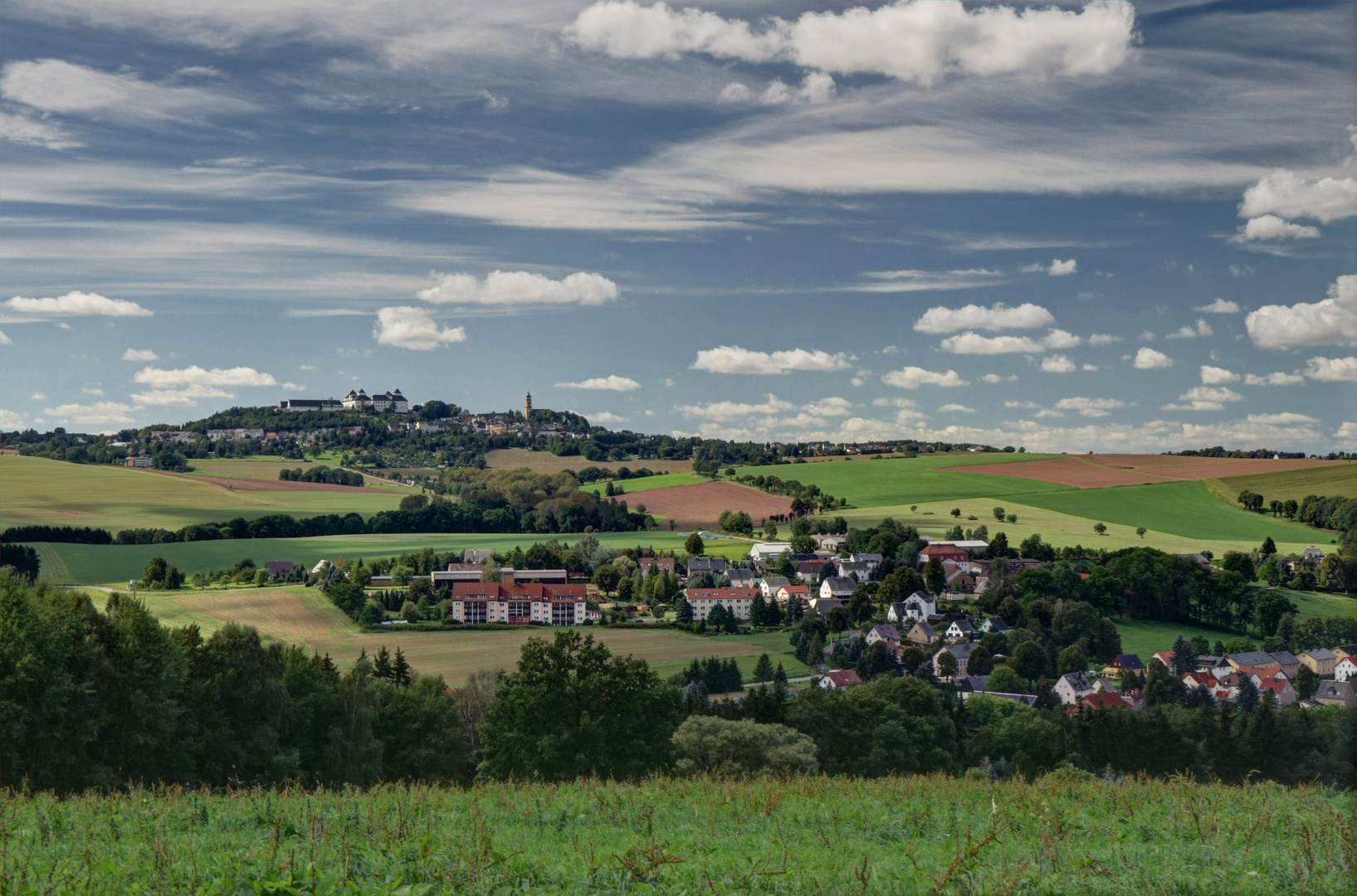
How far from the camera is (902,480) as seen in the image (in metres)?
77.1

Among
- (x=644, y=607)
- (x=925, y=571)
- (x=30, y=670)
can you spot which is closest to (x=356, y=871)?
(x=30, y=670)

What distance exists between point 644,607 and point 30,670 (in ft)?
114

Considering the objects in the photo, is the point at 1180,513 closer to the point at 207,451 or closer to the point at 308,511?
the point at 308,511

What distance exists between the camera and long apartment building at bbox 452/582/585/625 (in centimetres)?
4116

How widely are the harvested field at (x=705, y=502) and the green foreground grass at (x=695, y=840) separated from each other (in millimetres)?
49863

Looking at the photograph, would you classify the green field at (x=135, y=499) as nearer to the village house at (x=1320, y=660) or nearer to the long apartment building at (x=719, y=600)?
the long apartment building at (x=719, y=600)

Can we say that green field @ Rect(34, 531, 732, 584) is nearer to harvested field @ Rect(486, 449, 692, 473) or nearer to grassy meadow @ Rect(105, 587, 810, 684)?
grassy meadow @ Rect(105, 587, 810, 684)

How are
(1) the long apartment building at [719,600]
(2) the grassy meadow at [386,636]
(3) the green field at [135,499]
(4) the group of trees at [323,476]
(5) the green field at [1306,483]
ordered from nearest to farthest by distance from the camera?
1. (2) the grassy meadow at [386,636]
2. (3) the green field at [135,499]
3. (5) the green field at [1306,483]
4. (1) the long apartment building at [719,600]
5. (4) the group of trees at [323,476]

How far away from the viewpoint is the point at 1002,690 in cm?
4962

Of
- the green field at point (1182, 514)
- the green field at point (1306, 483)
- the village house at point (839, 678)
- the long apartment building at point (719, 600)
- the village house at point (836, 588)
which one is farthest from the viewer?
the village house at point (836, 588)

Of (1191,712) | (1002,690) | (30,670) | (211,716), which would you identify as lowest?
(1002,690)

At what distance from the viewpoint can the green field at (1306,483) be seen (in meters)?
46.0

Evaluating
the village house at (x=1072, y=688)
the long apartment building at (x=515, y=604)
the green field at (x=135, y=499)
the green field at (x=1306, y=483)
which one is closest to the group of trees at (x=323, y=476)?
the green field at (x=135, y=499)

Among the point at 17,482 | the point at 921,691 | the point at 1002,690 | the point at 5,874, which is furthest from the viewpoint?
the point at 1002,690
